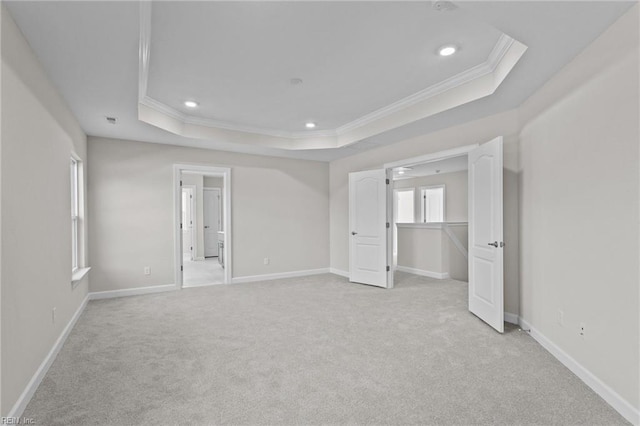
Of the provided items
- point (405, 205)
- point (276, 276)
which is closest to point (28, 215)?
point (276, 276)

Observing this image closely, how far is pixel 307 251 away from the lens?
658cm

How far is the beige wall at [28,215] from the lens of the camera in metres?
1.86

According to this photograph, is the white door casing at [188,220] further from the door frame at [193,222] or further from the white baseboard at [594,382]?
the white baseboard at [594,382]

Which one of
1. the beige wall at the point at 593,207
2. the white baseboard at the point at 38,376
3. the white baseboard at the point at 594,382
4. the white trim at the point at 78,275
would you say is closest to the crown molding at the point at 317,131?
the beige wall at the point at 593,207

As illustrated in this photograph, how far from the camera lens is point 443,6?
7.30ft

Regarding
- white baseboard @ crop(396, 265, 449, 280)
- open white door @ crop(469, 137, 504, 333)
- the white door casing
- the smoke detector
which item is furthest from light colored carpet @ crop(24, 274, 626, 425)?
the white door casing

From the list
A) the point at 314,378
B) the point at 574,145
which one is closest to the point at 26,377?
the point at 314,378

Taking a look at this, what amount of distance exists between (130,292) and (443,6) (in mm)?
5224

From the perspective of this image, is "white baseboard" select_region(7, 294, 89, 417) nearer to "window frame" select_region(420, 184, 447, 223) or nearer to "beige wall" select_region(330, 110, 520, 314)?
"beige wall" select_region(330, 110, 520, 314)

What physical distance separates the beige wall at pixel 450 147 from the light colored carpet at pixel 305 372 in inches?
30.1

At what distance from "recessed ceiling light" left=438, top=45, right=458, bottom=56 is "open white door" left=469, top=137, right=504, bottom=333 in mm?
1007

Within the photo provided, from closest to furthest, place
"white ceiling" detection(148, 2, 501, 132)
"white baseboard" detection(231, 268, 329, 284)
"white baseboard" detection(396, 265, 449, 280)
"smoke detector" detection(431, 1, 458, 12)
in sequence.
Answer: "smoke detector" detection(431, 1, 458, 12) → "white ceiling" detection(148, 2, 501, 132) → "white baseboard" detection(231, 268, 329, 284) → "white baseboard" detection(396, 265, 449, 280)

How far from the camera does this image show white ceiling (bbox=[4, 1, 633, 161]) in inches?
79.0

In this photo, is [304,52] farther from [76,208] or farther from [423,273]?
[423,273]
